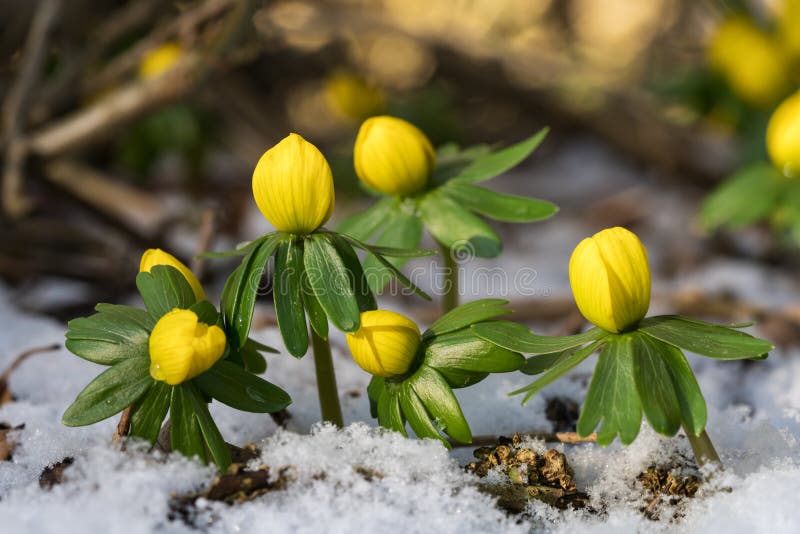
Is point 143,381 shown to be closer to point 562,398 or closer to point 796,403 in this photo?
point 562,398

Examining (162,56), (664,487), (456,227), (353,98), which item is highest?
(162,56)

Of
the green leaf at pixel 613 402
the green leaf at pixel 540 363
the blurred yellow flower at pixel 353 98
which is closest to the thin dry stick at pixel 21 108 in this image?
the blurred yellow flower at pixel 353 98

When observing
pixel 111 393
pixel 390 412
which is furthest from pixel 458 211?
pixel 111 393

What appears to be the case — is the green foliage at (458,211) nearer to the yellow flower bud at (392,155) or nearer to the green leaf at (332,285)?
the yellow flower bud at (392,155)

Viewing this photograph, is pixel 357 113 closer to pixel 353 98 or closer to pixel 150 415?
pixel 353 98

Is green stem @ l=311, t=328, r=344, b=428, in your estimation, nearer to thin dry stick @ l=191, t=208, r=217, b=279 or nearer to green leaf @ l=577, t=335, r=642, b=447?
green leaf @ l=577, t=335, r=642, b=447

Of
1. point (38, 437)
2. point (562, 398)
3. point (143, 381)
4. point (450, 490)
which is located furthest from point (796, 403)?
point (38, 437)
